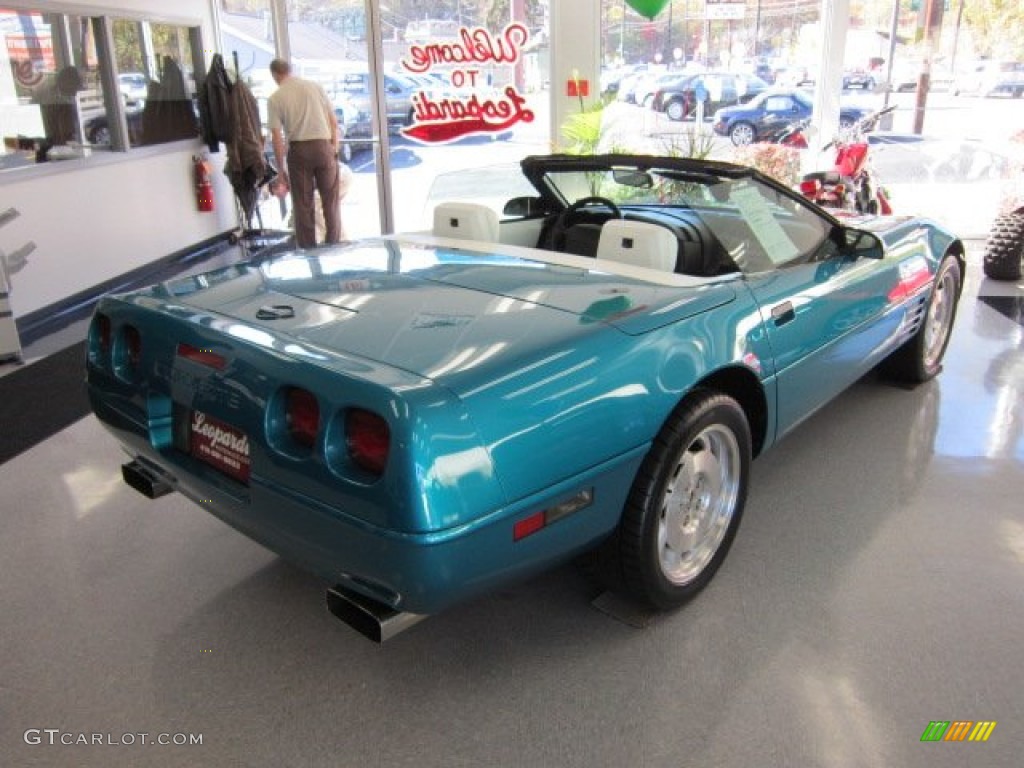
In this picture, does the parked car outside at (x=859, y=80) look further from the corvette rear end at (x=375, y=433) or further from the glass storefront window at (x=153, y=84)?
the corvette rear end at (x=375, y=433)

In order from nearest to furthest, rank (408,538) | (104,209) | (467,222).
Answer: (408,538), (467,222), (104,209)

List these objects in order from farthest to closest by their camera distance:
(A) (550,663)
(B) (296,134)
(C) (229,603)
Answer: (B) (296,134)
(C) (229,603)
(A) (550,663)

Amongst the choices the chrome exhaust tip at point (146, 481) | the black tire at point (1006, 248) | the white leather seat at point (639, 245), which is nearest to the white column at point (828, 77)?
the black tire at point (1006, 248)

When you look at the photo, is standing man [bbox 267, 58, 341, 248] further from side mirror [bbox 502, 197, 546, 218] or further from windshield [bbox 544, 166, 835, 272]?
windshield [bbox 544, 166, 835, 272]

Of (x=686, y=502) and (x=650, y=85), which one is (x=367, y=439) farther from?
(x=650, y=85)

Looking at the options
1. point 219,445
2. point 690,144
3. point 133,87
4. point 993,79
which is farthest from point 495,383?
point 993,79

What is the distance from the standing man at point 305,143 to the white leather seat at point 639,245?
4.64 meters

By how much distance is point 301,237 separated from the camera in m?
7.32

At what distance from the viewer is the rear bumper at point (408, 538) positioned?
1.52m

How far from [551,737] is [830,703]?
66cm

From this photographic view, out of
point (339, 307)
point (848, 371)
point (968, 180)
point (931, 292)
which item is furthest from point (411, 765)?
point (968, 180)

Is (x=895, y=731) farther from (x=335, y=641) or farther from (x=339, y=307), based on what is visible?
(x=339, y=307)

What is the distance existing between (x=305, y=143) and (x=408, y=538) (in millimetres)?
6057

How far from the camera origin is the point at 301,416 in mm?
1695
